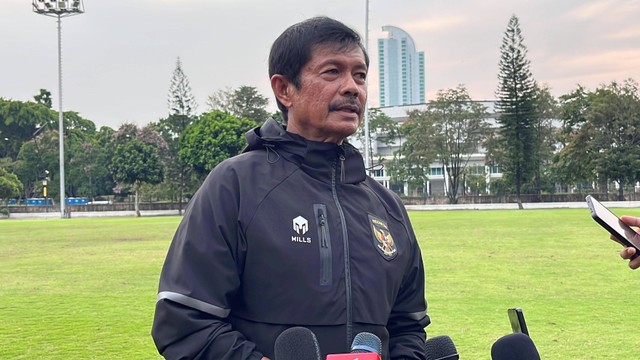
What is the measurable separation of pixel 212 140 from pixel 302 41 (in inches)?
2326

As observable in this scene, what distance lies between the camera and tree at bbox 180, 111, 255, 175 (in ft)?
200

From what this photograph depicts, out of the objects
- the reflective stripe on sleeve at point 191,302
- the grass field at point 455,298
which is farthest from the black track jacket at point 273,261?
the grass field at point 455,298

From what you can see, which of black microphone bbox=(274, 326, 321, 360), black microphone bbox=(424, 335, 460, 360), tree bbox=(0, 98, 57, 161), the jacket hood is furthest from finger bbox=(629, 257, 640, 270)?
tree bbox=(0, 98, 57, 161)

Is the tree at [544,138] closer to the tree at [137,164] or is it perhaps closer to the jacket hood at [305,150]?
the tree at [137,164]

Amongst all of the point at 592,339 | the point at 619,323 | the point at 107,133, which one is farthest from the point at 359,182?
the point at 107,133

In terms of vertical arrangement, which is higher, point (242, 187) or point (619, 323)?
point (242, 187)

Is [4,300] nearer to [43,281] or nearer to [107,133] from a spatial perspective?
[43,281]

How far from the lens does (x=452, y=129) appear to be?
215 ft

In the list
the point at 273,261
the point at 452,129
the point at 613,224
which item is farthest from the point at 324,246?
the point at 452,129

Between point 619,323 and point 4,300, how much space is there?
8462mm

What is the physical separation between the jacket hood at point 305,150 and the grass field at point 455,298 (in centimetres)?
449

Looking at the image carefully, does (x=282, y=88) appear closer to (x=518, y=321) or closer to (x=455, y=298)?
(x=518, y=321)

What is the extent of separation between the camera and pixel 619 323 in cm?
804

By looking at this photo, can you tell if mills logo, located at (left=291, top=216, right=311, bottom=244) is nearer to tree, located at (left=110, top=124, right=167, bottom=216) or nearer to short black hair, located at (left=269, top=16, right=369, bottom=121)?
short black hair, located at (left=269, top=16, right=369, bottom=121)
